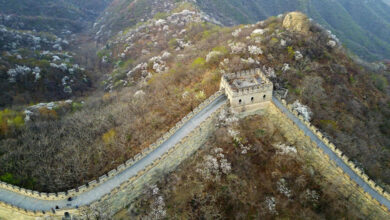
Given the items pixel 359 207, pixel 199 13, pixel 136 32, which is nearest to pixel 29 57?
pixel 136 32

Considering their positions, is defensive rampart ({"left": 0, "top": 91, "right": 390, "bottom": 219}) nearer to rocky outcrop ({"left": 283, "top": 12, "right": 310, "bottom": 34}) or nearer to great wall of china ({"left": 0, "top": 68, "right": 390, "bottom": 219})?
great wall of china ({"left": 0, "top": 68, "right": 390, "bottom": 219})

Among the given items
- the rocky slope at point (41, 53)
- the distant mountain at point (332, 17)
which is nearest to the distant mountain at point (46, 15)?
the rocky slope at point (41, 53)

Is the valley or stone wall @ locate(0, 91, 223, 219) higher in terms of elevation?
stone wall @ locate(0, 91, 223, 219)

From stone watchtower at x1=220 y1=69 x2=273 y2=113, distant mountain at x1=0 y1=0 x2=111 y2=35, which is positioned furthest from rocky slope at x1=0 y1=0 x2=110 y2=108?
stone watchtower at x1=220 y1=69 x2=273 y2=113

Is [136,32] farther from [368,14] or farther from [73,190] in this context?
[368,14]

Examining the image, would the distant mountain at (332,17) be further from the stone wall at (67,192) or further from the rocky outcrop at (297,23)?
the stone wall at (67,192)

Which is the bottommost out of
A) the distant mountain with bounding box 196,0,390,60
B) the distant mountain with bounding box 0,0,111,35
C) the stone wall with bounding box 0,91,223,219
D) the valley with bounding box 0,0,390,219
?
the distant mountain with bounding box 196,0,390,60

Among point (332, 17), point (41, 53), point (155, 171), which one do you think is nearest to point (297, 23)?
point (155, 171)
